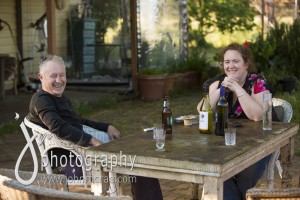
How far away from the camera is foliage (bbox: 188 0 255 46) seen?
1466 cm

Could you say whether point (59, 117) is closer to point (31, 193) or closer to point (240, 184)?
point (240, 184)

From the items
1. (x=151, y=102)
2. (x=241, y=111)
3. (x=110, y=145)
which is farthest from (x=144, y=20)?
(x=110, y=145)

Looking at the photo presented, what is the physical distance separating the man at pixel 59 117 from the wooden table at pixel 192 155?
1.22 ft

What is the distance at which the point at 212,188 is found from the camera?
9.52ft

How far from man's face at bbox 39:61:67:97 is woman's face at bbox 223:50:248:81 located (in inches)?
44.4

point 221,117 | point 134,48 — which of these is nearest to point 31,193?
point 221,117

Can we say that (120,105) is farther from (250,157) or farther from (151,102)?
(250,157)

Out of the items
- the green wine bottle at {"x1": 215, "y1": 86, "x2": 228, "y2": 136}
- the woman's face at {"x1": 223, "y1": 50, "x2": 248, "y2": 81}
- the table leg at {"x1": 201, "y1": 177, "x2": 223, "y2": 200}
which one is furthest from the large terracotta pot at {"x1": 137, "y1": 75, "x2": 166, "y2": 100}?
the table leg at {"x1": 201, "y1": 177, "x2": 223, "y2": 200}

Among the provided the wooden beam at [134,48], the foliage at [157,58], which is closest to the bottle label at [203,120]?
the foliage at [157,58]

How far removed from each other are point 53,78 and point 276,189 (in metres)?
1.78

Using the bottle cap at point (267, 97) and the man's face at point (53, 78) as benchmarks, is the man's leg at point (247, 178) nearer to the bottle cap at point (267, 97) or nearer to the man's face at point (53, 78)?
the bottle cap at point (267, 97)

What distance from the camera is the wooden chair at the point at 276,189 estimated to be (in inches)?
105

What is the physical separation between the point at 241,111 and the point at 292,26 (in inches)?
274

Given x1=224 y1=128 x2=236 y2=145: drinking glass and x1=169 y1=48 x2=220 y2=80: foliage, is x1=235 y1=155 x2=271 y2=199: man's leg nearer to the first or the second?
x1=224 y1=128 x2=236 y2=145: drinking glass
